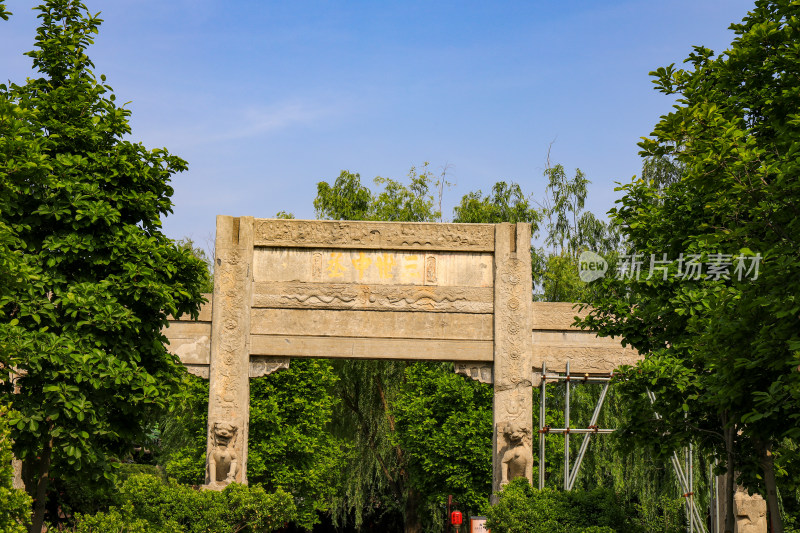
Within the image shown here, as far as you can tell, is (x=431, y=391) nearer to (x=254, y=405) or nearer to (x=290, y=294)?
(x=254, y=405)

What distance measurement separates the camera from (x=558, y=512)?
1334 centimetres

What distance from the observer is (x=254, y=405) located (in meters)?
24.0

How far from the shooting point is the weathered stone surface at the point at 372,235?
16.6m

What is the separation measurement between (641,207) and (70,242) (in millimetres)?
7728

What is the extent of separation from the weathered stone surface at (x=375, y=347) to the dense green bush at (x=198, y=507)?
2742mm

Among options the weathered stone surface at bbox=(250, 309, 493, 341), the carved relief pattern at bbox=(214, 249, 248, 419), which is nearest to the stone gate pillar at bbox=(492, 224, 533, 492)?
the weathered stone surface at bbox=(250, 309, 493, 341)

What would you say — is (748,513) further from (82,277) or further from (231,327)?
(82,277)

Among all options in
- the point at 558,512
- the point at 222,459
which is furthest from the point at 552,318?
the point at 222,459

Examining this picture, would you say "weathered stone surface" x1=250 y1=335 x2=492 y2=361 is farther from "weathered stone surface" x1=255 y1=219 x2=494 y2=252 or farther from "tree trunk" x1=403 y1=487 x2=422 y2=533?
"tree trunk" x1=403 y1=487 x2=422 y2=533

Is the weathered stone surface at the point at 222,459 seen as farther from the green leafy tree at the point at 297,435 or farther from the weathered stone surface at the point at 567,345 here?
the green leafy tree at the point at 297,435

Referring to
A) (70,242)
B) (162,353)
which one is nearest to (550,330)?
(162,353)

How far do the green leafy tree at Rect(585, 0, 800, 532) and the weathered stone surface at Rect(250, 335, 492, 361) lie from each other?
4.25 m

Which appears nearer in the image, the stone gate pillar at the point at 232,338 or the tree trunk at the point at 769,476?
the tree trunk at the point at 769,476

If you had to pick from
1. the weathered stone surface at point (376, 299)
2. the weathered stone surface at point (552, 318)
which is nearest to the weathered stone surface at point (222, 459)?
the weathered stone surface at point (376, 299)
